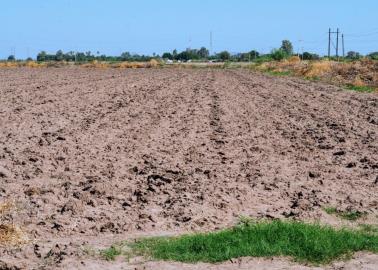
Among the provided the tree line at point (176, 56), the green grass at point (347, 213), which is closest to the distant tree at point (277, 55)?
the tree line at point (176, 56)

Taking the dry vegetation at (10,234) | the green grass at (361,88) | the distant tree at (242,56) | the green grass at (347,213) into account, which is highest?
the dry vegetation at (10,234)

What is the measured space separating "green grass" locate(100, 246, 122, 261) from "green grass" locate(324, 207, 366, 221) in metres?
2.71

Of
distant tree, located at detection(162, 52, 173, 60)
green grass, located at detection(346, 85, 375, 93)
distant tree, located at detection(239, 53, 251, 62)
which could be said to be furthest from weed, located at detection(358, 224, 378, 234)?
distant tree, located at detection(162, 52, 173, 60)

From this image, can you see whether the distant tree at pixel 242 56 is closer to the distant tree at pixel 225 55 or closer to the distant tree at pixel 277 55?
the distant tree at pixel 225 55

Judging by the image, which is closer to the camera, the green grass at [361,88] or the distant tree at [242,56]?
the green grass at [361,88]

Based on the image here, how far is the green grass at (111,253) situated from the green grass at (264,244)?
0.17 metres

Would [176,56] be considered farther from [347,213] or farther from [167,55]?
[347,213]

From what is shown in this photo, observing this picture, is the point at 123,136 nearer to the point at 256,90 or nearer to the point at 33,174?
the point at 33,174

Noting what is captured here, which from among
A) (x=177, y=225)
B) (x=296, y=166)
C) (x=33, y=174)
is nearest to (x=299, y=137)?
(x=296, y=166)

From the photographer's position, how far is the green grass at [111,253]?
20.8 ft

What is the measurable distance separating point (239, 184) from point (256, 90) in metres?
19.1

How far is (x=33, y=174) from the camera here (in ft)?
32.6

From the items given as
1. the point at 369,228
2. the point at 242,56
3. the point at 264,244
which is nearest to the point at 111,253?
the point at 264,244

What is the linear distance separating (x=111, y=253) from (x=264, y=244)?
145cm
